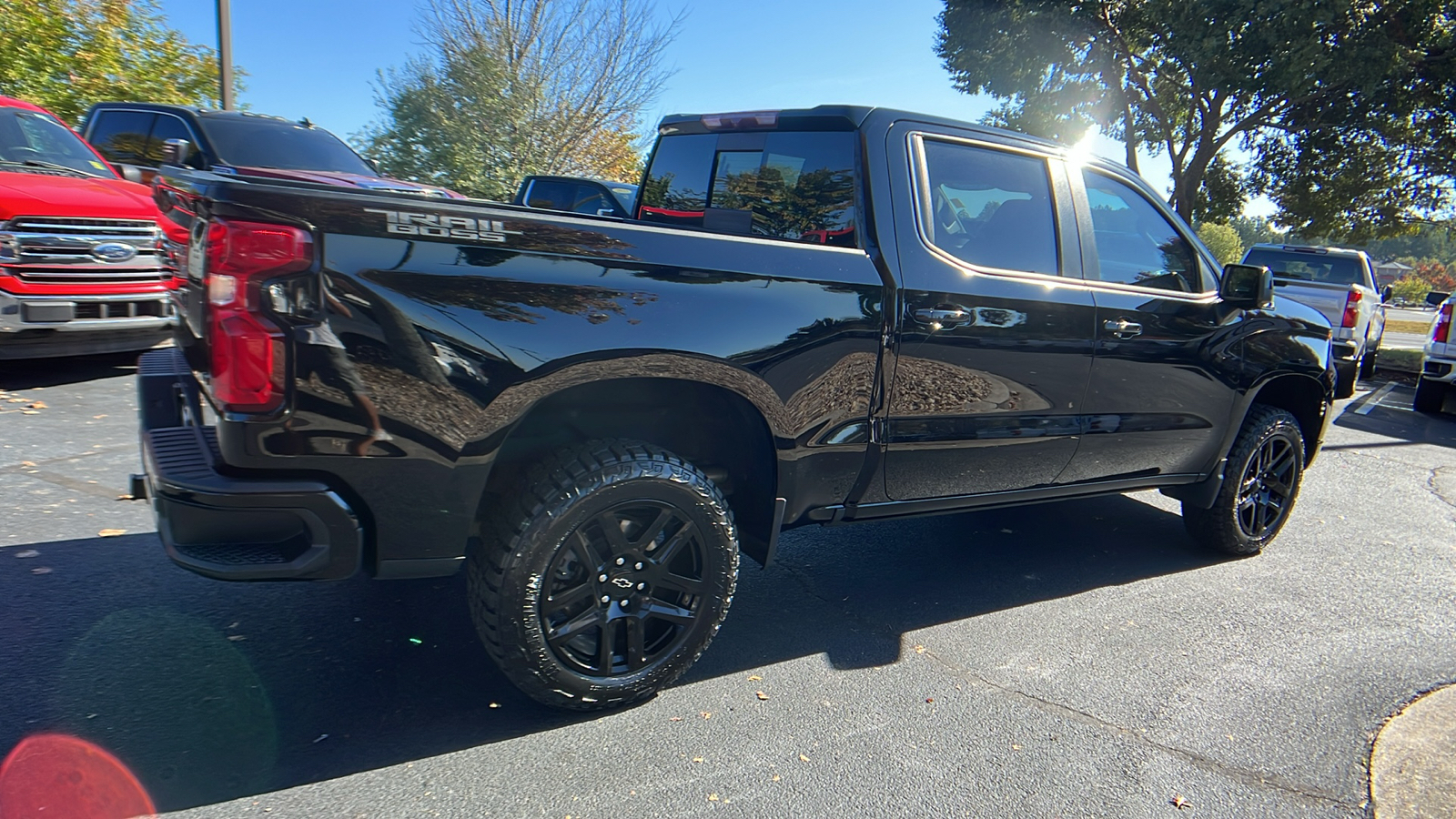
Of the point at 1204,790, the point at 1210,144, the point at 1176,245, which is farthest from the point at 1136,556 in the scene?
the point at 1210,144

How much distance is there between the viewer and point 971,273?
3.43 meters

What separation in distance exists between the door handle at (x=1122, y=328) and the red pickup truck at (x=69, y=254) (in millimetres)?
5814

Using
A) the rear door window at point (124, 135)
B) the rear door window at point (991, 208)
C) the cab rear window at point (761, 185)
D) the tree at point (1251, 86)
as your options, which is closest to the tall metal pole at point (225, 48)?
the rear door window at point (124, 135)

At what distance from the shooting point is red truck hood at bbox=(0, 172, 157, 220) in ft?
20.1

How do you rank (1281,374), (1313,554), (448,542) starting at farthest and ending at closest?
(1313,554), (1281,374), (448,542)

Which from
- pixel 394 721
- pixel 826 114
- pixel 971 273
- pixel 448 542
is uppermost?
pixel 826 114

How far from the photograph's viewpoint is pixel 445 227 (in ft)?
7.77

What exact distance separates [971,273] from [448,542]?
2095 mm

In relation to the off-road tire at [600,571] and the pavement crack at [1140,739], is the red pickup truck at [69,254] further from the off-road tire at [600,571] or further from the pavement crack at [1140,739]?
the pavement crack at [1140,739]

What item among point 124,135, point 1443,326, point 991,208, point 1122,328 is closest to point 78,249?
point 124,135

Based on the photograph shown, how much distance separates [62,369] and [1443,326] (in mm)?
13258

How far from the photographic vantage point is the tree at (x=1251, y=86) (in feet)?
53.3

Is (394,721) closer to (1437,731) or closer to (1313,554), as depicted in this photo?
(1437,731)

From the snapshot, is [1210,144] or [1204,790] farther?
[1210,144]
